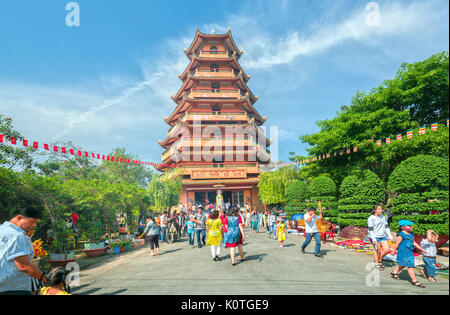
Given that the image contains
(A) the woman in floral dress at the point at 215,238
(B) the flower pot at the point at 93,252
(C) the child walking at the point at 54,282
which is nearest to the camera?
(C) the child walking at the point at 54,282

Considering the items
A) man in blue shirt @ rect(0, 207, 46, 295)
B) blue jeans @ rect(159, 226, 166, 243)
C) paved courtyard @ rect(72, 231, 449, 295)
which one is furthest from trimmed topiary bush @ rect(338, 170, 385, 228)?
man in blue shirt @ rect(0, 207, 46, 295)

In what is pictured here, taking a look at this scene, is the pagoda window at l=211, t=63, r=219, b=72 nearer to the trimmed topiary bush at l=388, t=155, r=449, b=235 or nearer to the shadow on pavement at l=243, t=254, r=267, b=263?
the trimmed topiary bush at l=388, t=155, r=449, b=235

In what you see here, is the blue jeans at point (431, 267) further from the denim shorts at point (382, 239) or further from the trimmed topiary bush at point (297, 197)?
the trimmed topiary bush at point (297, 197)

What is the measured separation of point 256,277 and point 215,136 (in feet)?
68.4

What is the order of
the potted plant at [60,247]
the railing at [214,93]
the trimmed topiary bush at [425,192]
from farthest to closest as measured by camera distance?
the railing at [214,93], the potted plant at [60,247], the trimmed topiary bush at [425,192]

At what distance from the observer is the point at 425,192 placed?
7.28 m

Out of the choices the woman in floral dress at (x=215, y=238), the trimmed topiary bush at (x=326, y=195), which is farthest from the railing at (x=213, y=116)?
the woman in floral dress at (x=215, y=238)

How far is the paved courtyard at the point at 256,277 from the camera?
4.33 metres

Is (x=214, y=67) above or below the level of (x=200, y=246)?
above

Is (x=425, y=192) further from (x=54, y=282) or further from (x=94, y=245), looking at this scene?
(x=94, y=245)

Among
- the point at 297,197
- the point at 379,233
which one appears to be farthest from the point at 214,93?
the point at 379,233

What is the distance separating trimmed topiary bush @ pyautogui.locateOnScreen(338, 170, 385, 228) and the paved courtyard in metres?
2.76

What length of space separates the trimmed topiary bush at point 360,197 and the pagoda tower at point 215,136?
14004mm

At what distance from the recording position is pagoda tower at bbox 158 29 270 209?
2425 centimetres
